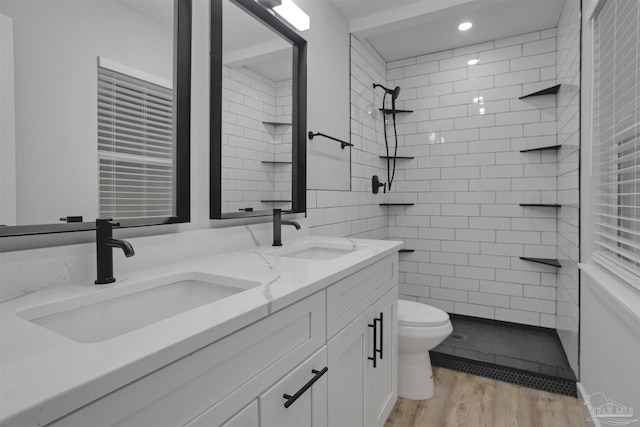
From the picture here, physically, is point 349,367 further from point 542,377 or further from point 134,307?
point 542,377

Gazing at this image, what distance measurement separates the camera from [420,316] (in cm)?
206

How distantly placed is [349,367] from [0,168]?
3.97 ft

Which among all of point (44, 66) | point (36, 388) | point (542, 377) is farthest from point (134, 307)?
point (542, 377)

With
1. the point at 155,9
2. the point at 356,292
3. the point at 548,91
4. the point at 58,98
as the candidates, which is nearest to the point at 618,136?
the point at 356,292

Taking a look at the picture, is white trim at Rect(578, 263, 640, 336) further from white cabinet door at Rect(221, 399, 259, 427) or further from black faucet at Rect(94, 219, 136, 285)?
black faucet at Rect(94, 219, 136, 285)

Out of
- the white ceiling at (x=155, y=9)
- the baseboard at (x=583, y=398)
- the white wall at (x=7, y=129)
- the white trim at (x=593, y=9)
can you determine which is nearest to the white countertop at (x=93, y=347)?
the white wall at (x=7, y=129)

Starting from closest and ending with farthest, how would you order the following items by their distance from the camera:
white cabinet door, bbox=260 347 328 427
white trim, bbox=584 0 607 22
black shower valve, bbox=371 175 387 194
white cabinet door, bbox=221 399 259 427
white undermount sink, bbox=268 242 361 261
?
white cabinet door, bbox=221 399 259 427 < white cabinet door, bbox=260 347 328 427 < white trim, bbox=584 0 607 22 < white undermount sink, bbox=268 242 361 261 < black shower valve, bbox=371 175 387 194

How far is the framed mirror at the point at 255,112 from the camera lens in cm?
150

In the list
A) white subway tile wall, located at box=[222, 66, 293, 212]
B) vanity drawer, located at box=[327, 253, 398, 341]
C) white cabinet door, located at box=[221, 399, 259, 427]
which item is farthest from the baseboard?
white subway tile wall, located at box=[222, 66, 293, 212]

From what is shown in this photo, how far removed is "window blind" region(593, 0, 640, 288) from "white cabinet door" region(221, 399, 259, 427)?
136 centimetres

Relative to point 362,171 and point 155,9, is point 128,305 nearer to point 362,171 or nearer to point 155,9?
point 155,9

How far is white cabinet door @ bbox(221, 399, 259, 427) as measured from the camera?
732 mm

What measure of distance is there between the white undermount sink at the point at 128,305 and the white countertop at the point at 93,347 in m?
0.02

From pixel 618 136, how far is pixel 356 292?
1.25m
